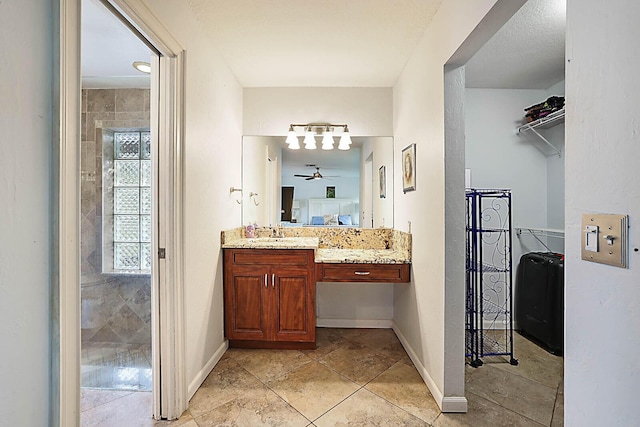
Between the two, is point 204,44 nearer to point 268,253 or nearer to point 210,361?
point 268,253

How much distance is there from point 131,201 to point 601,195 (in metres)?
3.30

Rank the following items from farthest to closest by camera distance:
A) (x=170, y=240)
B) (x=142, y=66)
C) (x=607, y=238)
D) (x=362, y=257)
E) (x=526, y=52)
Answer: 1. (x=362, y=257)
2. (x=142, y=66)
3. (x=526, y=52)
4. (x=170, y=240)
5. (x=607, y=238)

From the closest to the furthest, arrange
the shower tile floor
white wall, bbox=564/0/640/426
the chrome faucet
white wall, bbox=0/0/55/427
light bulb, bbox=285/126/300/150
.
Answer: white wall, bbox=564/0/640/426 < white wall, bbox=0/0/55/427 < the shower tile floor < light bulb, bbox=285/126/300/150 < the chrome faucet

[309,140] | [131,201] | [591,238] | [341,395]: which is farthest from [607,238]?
[131,201]

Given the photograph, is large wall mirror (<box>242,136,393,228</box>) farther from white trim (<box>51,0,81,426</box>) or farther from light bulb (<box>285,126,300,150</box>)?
white trim (<box>51,0,81,426</box>)

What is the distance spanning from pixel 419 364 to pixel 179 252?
1.81m

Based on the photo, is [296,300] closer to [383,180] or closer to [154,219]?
[154,219]

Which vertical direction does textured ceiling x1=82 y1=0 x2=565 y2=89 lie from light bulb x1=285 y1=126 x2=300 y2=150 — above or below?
above

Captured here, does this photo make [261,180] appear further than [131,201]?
Yes

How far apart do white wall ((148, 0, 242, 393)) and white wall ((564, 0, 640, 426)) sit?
1.73m

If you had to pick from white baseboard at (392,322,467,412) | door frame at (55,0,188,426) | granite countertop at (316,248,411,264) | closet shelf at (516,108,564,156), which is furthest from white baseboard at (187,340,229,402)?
closet shelf at (516,108,564,156)

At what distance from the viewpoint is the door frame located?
996mm

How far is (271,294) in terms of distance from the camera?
106 inches

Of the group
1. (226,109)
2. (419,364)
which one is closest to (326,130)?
(226,109)
